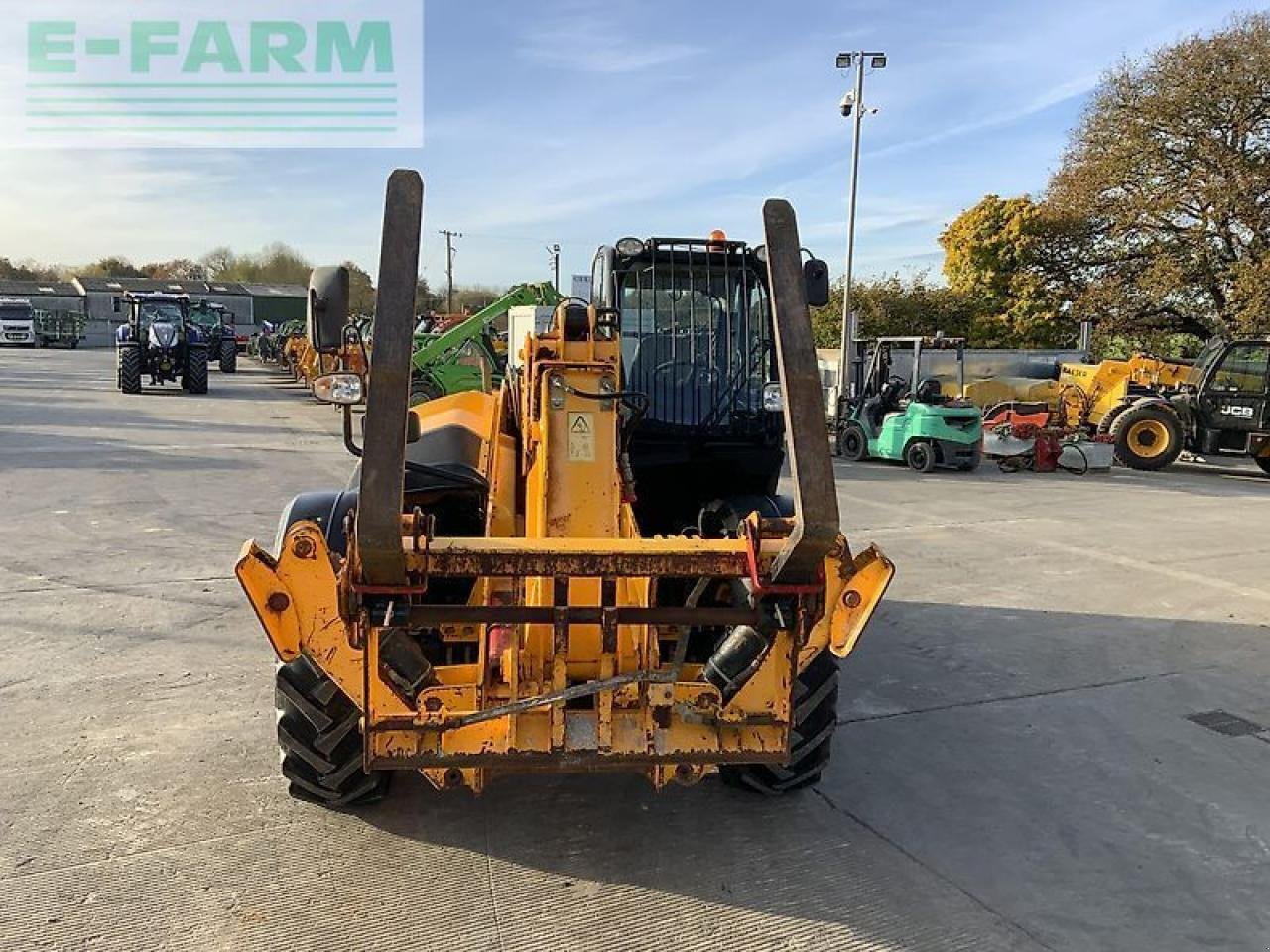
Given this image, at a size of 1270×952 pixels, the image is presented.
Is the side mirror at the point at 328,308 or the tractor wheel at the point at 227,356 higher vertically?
the side mirror at the point at 328,308

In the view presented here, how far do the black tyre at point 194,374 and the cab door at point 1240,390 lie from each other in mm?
21075

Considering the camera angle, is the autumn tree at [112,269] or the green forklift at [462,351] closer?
the green forklift at [462,351]

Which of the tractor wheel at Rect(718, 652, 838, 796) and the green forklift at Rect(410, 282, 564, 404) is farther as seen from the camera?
the green forklift at Rect(410, 282, 564, 404)

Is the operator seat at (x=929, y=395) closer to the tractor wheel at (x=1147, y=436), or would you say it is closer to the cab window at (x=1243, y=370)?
the tractor wheel at (x=1147, y=436)

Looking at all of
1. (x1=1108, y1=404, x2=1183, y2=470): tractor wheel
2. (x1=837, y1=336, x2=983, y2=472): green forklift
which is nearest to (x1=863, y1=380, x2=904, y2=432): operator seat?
(x1=837, y1=336, x2=983, y2=472): green forklift

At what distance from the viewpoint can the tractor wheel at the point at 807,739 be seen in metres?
3.49

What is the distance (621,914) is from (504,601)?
1.11 meters

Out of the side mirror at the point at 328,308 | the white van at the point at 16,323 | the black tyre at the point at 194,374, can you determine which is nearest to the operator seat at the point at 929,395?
the side mirror at the point at 328,308

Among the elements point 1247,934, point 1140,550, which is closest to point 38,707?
point 1247,934

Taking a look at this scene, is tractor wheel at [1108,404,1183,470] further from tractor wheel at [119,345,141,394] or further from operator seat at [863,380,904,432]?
tractor wheel at [119,345,141,394]

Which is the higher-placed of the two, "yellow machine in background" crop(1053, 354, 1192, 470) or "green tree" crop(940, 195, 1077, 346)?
"green tree" crop(940, 195, 1077, 346)

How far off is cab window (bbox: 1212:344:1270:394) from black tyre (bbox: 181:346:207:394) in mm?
21206

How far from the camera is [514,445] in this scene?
152 inches

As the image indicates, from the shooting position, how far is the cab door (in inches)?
572
